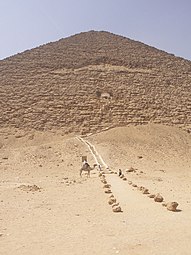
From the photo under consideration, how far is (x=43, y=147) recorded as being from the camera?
31.1 m

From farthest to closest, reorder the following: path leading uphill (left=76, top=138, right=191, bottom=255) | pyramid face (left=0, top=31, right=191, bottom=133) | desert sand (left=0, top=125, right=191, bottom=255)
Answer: pyramid face (left=0, top=31, right=191, bottom=133) < desert sand (left=0, top=125, right=191, bottom=255) < path leading uphill (left=76, top=138, right=191, bottom=255)

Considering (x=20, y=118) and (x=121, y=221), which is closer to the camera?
(x=121, y=221)

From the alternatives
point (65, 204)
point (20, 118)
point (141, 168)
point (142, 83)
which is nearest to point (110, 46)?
point (142, 83)

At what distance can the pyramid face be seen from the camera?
133ft

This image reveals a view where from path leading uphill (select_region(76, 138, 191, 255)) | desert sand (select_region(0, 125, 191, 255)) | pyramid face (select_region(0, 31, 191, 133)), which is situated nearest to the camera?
path leading uphill (select_region(76, 138, 191, 255))

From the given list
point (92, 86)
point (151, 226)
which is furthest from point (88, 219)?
point (92, 86)

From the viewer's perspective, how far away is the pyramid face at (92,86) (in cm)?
4062

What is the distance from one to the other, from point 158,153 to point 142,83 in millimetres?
19783

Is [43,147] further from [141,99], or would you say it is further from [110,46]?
[110,46]

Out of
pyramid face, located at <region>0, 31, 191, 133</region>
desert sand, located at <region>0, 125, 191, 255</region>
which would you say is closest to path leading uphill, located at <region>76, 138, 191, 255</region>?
desert sand, located at <region>0, 125, 191, 255</region>

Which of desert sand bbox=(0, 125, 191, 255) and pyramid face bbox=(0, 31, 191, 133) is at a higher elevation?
pyramid face bbox=(0, 31, 191, 133)

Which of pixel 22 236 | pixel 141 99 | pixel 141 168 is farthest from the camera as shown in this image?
pixel 141 99

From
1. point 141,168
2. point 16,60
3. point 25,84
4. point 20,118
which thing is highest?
point 16,60

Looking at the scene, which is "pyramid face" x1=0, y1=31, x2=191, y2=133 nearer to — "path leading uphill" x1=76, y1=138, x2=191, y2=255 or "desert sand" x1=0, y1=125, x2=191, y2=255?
"desert sand" x1=0, y1=125, x2=191, y2=255
